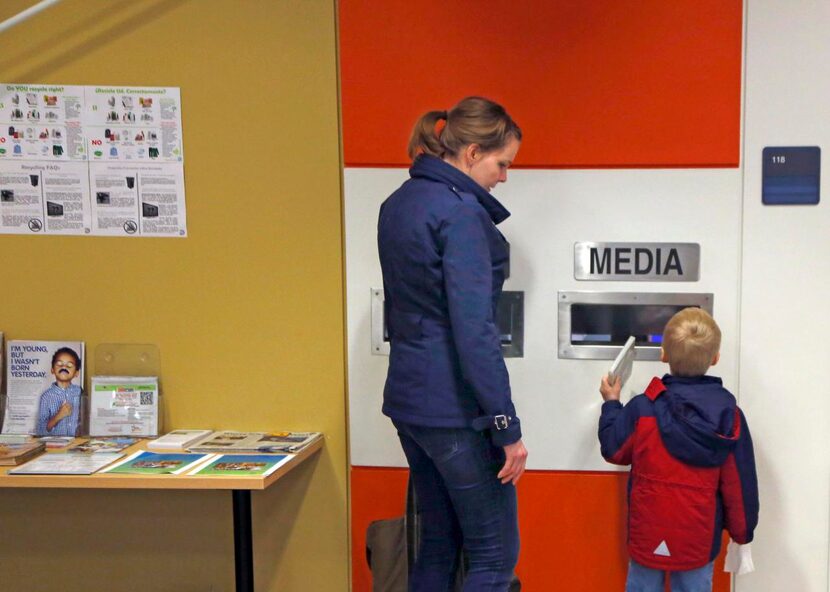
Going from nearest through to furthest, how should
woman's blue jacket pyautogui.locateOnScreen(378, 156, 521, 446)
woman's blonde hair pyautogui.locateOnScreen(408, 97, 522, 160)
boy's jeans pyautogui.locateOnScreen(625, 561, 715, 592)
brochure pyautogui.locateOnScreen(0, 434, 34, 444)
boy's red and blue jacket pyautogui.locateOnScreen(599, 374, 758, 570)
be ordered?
woman's blue jacket pyautogui.locateOnScreen(378, 156, 521, 446), woman's blonde hair pyautogui.locateOnScreen(408, 97, 522, 160), boy's red and blue jacket pyautogui.locateOnScreen(599, 374, 758, 570), boy's jeans pyautogui.locateOnScreen(625, 561, 715, 592), brochure pyautogui.locateOnScreen(0, 434, 34, 444)

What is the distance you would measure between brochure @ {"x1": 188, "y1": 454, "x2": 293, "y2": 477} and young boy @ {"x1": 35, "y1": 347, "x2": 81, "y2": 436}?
63cm

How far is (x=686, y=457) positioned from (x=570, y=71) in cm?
118

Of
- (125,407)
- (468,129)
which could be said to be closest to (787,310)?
(468,129)

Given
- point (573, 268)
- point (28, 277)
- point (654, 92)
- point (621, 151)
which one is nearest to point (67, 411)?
point (28, 277)

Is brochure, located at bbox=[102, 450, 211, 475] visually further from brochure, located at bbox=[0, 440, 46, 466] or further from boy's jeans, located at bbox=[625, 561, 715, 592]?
boy's jeans, located at bbox=[625, 561, 715, 592]

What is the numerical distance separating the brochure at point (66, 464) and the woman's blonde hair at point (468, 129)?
4.14ft

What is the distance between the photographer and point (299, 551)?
228 centimetres

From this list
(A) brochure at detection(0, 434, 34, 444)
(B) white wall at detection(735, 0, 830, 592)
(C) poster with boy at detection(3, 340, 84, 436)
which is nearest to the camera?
(B) white wall at detection(735, 0, 830, 592)

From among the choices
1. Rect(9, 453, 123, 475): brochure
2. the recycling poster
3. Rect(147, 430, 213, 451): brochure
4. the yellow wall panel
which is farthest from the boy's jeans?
the recycling poster

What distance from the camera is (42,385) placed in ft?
7.38

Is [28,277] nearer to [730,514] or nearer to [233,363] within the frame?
[233,363]

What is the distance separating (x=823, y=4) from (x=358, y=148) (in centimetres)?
146

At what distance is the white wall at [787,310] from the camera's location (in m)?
2.03

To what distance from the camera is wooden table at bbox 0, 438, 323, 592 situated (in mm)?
1772
